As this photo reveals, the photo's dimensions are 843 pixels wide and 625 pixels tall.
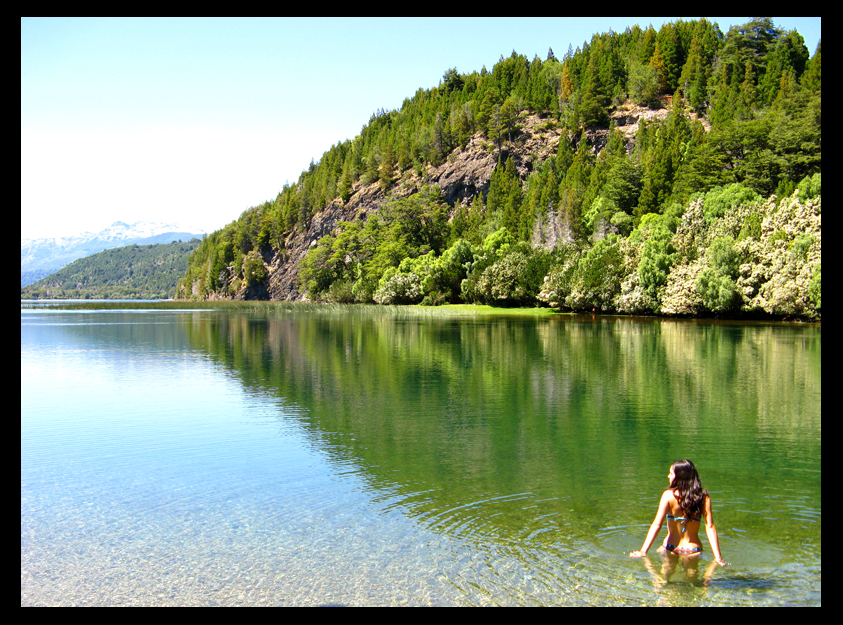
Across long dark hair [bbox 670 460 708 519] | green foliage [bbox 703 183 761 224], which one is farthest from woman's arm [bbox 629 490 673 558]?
green foliage [bbox 703 183 761 224]

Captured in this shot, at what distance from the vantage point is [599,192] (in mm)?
116000

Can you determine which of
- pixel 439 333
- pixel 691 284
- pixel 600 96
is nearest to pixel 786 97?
pixel 691 284

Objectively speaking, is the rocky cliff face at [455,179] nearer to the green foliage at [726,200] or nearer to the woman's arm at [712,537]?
the green foliage at [726,200]

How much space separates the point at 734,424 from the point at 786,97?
99.6 metres

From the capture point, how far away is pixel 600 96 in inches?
6107

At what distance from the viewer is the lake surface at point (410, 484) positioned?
8258mm

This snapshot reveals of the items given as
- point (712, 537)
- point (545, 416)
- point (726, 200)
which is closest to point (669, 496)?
point (712, 537)

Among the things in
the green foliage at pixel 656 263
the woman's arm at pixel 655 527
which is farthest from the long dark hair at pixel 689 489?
the green foliage at pixel 656 263

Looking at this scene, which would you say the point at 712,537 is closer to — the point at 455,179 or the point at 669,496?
the point at 669,496

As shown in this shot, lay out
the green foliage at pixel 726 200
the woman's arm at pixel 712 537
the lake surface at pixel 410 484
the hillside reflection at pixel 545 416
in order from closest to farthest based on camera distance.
Answer: the lake surface at pixel 410 484, the woman's arm at pixel 712 537, the hillside reflection at pixel 545 416, the green foliage at pixel 726 200

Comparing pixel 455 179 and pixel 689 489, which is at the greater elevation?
pixel 455 179

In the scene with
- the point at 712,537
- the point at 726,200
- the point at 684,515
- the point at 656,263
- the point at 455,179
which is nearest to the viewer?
the point at 712,537

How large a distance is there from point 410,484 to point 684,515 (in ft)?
16.4
